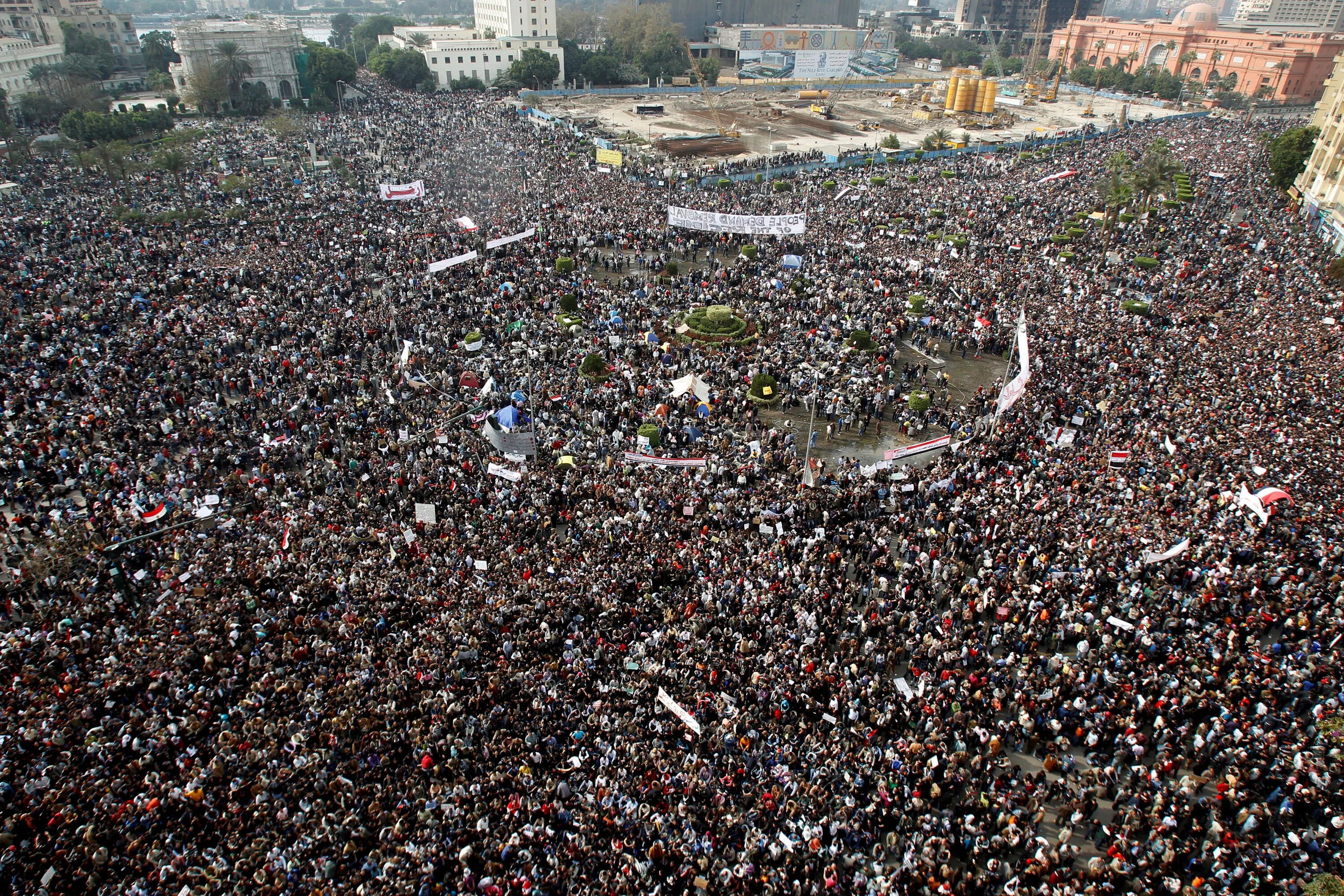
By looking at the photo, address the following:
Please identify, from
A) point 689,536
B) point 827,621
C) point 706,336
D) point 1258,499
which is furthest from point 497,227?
point 1258,499

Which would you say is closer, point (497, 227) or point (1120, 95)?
point (497, 227)

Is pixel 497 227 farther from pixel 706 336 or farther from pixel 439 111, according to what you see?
pixel 439 111

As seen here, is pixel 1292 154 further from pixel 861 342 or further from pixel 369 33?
pixel 369 33

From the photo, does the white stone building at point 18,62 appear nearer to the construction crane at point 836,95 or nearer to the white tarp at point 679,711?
the construction crane at point 836,95

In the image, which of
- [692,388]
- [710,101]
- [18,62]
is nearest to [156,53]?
[18,62]

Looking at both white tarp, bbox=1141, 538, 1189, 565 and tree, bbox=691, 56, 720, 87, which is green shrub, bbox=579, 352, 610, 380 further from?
tree, bbox=691, 56, 720, 87

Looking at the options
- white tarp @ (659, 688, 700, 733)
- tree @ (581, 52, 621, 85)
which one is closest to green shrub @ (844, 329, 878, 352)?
white tarp @ (659, 688, 700, 733)

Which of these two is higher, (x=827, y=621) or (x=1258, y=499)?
(x=1258, y=499)
